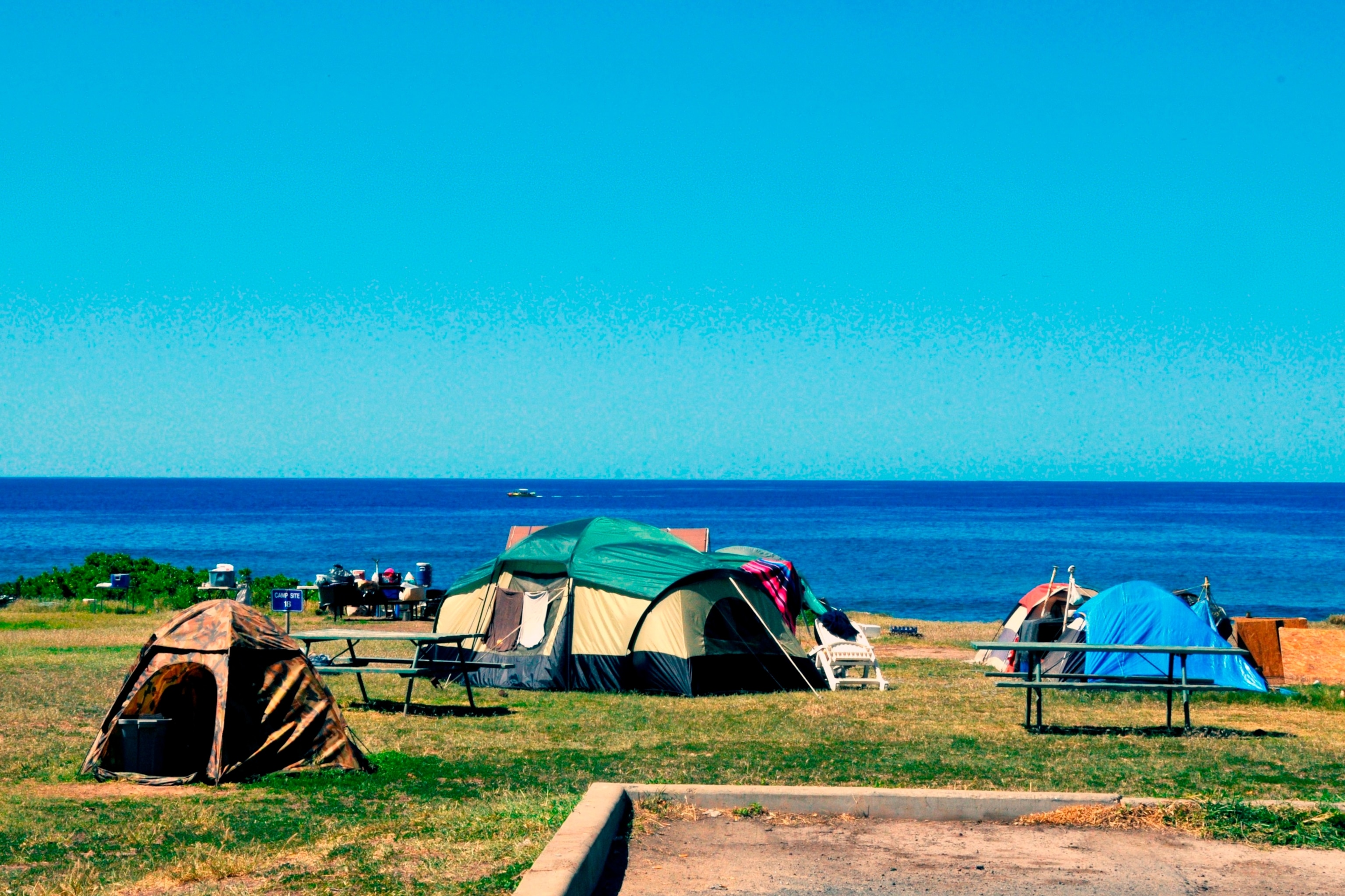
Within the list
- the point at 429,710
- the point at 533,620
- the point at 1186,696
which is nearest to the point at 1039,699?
the point at 1186,696

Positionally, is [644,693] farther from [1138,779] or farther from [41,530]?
[41,530]

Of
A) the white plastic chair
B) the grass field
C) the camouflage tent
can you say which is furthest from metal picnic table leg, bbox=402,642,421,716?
the white plastic chair

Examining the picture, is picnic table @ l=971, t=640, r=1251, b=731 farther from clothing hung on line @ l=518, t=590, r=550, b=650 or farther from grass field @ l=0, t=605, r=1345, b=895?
clothing hung on line @ l=518, t=590, r=550, b=650

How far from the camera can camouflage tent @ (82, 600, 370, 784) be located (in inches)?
368

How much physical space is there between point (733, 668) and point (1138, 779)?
23.4ft

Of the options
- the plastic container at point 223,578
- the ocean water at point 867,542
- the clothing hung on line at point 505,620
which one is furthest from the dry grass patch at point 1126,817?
the ocean water at point 867,542

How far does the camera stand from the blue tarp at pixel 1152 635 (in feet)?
51.6

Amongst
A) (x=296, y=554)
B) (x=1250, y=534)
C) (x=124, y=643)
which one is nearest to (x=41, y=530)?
(x=296, y=554)

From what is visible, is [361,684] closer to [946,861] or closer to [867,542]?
[946,861]

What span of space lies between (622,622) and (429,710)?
3233 millimetres

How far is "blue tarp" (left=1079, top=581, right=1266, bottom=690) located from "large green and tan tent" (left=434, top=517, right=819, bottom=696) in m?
3.91

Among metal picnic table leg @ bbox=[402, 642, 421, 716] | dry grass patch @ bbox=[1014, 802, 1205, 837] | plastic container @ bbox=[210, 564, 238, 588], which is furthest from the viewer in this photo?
plastic container @ bbox=[210, 564, 238, 588]

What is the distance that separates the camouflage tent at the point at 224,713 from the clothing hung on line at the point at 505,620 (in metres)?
6.83

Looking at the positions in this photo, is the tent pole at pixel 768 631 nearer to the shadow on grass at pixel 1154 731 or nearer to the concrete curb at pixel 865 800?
the shadow on grass at pixel 1154 731
